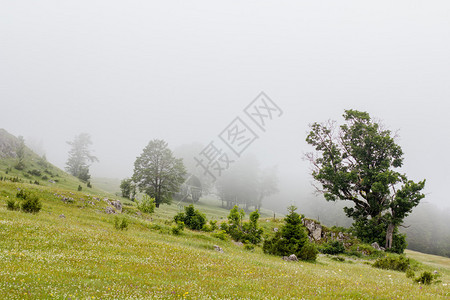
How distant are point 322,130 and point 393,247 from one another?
21.1 m

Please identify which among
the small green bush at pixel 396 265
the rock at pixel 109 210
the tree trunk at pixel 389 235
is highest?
the tree trunk at pixel 389 235

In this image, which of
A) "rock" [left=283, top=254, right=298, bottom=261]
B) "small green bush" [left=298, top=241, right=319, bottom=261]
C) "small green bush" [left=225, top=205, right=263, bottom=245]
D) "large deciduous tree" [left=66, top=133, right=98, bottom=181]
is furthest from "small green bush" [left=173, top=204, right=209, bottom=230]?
"large deciduous tree" [left=66, top=133, right=98, bottom=181]

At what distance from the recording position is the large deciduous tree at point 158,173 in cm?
6059

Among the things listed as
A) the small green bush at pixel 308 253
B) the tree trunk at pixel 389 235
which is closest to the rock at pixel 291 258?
the small green bush at pixel 308 253

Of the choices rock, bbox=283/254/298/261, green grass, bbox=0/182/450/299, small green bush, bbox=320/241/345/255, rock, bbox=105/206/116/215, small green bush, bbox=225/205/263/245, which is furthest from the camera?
small green bush, bbox=320/241/345/255

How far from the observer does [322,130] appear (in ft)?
157

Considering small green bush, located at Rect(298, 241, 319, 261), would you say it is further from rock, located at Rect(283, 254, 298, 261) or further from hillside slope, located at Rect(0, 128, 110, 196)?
hillside slope, located at Rect(0, 128, 110, 196)

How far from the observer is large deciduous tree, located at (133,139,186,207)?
2386 inches

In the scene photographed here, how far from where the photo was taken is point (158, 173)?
2432 inches

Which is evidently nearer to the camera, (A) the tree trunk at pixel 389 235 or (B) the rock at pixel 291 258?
(B) the rock at pixel 291 258

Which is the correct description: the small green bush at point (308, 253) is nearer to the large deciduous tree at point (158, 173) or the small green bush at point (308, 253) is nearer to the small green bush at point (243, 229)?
the small green bush at point (243, 229)

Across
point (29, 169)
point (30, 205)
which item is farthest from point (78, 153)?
point (30, 205)

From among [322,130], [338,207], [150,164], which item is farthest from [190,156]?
[322,130]

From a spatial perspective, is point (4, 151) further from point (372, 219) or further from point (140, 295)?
point (372, 219)
